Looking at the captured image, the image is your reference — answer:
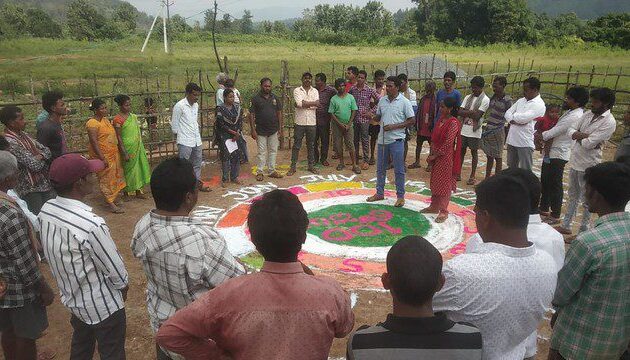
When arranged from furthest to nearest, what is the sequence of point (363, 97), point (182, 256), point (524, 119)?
1. point (363, 97)
2. point (524, 119)
3. point (182, 256)

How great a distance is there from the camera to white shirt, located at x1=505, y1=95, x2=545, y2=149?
21.2 ft

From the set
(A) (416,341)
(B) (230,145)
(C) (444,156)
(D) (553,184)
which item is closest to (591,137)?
(D) (553,184)

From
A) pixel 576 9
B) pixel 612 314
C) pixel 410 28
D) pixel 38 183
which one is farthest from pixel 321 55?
pixel 576 9

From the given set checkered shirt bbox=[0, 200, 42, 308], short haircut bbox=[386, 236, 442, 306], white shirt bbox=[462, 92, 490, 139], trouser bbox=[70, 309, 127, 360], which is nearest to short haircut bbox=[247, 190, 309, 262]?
short haircut bbox=[386, 236, 442, 306]

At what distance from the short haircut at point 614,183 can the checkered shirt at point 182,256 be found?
216 cm

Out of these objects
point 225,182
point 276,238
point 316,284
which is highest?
point 276,238

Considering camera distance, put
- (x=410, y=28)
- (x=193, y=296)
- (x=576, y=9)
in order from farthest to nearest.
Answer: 1. (x=576, y=9)
2. (x=410, y=28)
3. (x=193, y=296)

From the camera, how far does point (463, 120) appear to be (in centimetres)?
811

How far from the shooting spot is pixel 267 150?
8570mm

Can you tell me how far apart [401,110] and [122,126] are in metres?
4.25

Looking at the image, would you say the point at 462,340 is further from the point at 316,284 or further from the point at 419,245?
the point at 316,284

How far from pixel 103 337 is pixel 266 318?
1.66m

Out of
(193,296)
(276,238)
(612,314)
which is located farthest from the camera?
(612,314)

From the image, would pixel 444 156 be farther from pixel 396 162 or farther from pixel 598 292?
pixel 598 292
